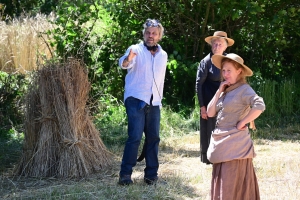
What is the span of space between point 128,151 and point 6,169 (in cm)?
194

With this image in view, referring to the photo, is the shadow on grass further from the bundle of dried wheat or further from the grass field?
the bundle of dried wheat

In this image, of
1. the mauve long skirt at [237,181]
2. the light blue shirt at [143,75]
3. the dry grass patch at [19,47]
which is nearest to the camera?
the mauve long skirt at [237,181]

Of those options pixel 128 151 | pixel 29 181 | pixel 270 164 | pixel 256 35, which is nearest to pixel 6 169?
pixel 29 181

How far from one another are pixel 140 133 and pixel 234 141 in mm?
1483

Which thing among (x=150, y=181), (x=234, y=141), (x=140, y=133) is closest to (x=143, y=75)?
(x=140, y=133)

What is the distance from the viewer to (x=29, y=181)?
6.20m

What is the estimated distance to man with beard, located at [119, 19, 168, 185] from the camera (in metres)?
5.67

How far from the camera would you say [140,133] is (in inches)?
225

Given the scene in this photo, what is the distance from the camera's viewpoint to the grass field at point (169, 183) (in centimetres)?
550

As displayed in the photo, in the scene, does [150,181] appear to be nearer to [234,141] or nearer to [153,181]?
[153,181]

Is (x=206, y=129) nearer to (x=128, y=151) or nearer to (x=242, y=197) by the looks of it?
(x=128, y=151)

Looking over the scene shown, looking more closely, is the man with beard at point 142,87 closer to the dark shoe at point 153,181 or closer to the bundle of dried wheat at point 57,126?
the dark shoe at point 153,181

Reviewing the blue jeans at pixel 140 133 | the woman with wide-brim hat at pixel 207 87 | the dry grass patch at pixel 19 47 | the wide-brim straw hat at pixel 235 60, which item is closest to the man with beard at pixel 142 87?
the blue jeans at pixel 140 133

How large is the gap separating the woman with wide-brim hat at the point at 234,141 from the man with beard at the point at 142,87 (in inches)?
49.6
